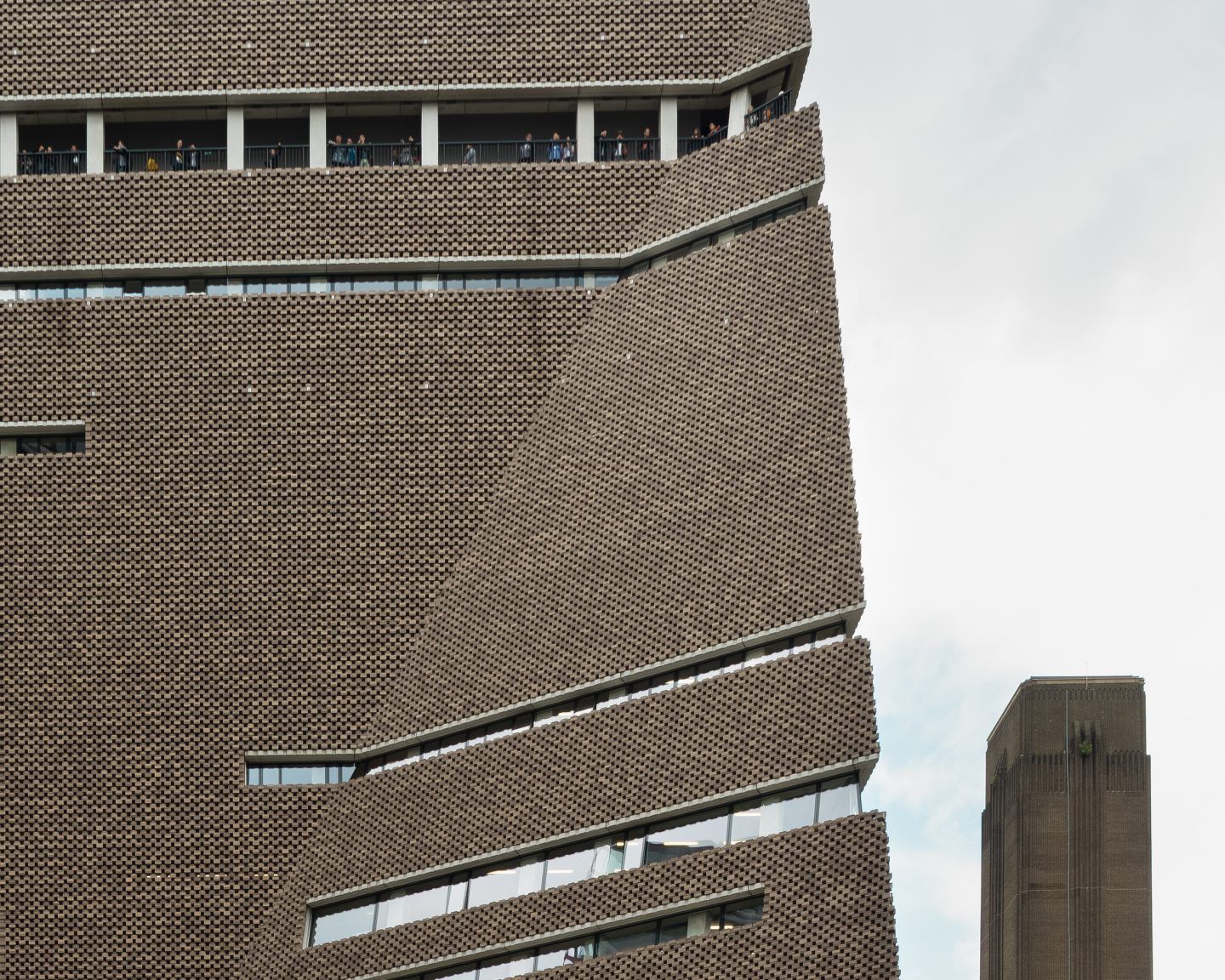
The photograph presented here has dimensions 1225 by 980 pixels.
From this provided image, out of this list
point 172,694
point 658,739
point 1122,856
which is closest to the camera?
point 658,739

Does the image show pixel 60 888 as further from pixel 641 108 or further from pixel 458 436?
pixel 641 108

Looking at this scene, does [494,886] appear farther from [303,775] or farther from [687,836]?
[303,775]

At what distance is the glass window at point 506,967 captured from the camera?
48.2 m

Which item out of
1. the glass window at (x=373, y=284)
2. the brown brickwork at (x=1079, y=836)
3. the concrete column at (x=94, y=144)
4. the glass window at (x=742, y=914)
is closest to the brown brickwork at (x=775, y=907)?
the glass window at (x=742, y=914)

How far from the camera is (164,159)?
56.9 m

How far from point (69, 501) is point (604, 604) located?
13017 millimetres

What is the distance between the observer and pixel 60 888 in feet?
166

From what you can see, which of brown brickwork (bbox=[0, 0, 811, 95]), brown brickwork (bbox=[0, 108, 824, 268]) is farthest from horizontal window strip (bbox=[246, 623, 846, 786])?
brown brickwork (bbox=[0, 0, 811, 95])

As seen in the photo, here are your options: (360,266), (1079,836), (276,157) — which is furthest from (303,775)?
(1079,836)

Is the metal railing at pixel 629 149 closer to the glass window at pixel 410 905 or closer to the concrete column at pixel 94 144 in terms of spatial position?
the concrete column at pixel 94 144

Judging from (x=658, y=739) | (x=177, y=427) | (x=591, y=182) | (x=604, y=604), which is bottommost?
(x=658, y=739)

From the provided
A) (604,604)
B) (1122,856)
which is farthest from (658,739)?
(1122,856)

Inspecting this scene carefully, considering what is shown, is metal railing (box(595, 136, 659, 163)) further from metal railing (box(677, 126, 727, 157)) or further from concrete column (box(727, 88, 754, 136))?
concrete column (box(727, 88, 754, 136))

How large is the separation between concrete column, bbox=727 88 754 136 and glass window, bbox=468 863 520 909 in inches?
746
